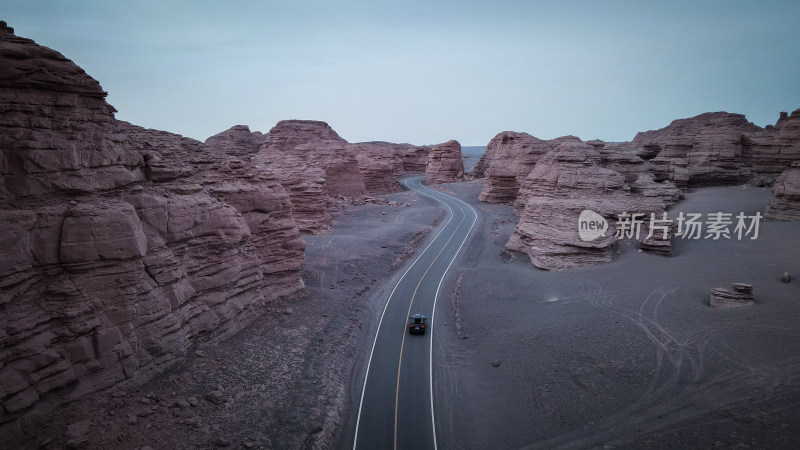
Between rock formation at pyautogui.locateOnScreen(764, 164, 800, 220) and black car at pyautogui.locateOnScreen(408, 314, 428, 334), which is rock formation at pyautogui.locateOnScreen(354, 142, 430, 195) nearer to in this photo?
black car at pyautogui.locateOnScreen(408, 314, 428, 334)

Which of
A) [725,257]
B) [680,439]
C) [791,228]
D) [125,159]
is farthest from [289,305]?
[791,228]

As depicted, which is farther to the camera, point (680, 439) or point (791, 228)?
point (791, 228)

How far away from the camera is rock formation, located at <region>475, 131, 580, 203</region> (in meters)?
53.8

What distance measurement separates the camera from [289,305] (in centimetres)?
2308

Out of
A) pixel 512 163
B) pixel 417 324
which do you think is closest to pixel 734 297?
pixel 417 324

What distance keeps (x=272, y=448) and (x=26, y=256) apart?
963 cm

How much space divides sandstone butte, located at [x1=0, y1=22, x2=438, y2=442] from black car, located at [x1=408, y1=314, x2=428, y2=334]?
9.92 meters

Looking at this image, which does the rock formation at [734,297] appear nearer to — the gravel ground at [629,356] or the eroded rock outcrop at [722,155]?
the gravel ground at [629,356]

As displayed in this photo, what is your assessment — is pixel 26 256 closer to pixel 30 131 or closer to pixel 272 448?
pixel 30 131

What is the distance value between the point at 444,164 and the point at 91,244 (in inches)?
2737

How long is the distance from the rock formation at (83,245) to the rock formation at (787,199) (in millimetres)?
44151

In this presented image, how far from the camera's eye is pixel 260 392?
15.4 m

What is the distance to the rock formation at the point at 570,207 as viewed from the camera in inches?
1147

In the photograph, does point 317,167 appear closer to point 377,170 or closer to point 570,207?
point 377,170
